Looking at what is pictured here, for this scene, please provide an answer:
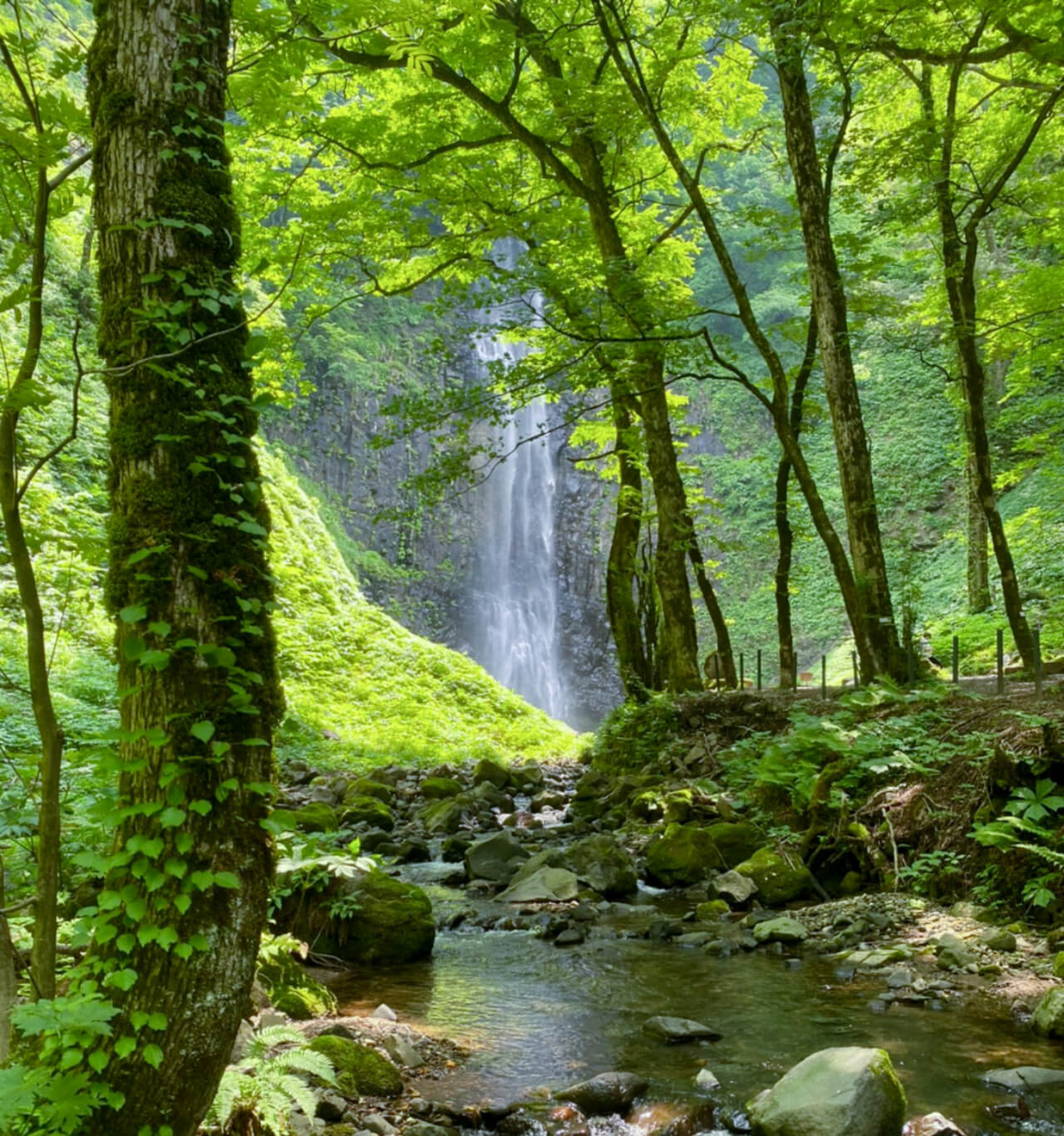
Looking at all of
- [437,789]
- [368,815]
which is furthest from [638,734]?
[368,815]

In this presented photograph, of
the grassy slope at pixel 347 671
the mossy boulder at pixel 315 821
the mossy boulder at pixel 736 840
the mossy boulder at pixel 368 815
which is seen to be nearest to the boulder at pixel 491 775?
the grassy slope at pixel 347 671

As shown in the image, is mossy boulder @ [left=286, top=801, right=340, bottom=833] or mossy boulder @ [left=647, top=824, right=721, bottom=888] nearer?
mossy boulder @ [left=647, top=824, right=721, bottom=888]

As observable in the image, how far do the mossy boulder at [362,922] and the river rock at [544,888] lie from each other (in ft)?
5.31

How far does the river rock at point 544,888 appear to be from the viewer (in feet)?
24.8

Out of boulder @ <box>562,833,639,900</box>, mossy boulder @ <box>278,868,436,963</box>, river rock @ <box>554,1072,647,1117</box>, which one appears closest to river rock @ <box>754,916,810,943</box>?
boulder @ <box>562,833,639,900</box>

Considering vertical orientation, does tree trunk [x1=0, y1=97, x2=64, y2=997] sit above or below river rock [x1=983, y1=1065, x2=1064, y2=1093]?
above

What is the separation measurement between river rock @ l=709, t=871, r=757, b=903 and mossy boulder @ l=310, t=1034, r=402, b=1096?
378 centimetres

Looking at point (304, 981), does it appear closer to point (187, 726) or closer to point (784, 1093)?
point (784, 1093)

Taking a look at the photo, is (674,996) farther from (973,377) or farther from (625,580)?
(973,377)

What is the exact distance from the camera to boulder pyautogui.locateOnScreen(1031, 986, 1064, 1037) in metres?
4.34

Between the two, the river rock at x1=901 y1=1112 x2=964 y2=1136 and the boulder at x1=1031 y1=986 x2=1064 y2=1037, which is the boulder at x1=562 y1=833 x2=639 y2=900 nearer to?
the boulder at x1=1031 y1=986 x2=1064 y2=1037

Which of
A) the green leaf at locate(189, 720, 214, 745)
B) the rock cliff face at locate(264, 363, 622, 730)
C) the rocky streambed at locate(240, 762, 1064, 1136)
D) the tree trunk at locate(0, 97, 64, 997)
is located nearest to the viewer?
the green leaf at locate(189, 720, 214, 745)

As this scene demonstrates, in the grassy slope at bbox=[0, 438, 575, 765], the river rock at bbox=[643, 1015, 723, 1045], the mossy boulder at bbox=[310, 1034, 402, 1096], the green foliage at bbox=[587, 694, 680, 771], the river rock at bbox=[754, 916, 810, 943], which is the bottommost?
the river rock at bbox=[643, 1015, 723, 1045]

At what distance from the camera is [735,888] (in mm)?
7086
